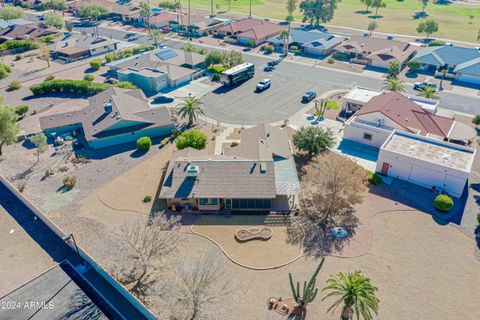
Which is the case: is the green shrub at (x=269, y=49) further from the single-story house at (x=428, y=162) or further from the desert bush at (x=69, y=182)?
the desert bush at (x=69, y=182)

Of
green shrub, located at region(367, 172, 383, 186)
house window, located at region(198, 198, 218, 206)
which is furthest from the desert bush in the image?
green shrub, located at region(367, 172, 383, 186)

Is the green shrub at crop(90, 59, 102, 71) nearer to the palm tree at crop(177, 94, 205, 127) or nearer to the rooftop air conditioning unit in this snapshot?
the palm tree at crop(177, 94, 205, 127)

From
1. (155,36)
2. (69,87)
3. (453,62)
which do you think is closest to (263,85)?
(69,87)

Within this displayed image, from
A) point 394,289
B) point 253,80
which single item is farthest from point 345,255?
point 253,80

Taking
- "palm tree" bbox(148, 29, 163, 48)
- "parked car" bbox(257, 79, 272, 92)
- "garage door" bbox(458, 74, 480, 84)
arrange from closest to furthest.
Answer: "parked car" bbox(257, 79, 272, 92)
"garage door" bbox(458, 74, 480, 84)
"palm tree" bbox(148, 29, 163, 48)

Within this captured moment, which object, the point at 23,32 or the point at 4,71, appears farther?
the point at 23,32

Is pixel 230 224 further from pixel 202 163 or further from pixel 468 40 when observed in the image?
pixel 468 40

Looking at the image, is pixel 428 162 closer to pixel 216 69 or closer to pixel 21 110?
pixel 216 69
